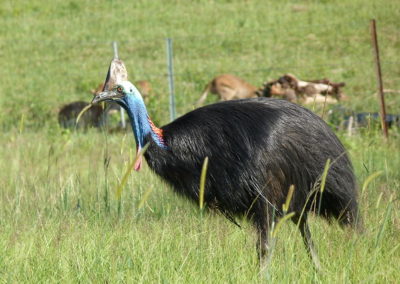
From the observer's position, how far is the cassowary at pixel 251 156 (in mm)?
4457

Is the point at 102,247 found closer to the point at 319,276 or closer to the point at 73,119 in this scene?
the point at 319,276

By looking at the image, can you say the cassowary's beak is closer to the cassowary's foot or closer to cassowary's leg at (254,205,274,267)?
cassowary's leg at (254,205,274,267)

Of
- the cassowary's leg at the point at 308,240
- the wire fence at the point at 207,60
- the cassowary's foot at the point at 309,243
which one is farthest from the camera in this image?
the wire fence at the point at 207,60

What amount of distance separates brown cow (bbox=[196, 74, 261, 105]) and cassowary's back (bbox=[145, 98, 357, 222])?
8.01m

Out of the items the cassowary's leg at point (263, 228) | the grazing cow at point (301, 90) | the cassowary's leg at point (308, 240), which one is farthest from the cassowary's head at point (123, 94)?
the grazing cow at point (301, 90)

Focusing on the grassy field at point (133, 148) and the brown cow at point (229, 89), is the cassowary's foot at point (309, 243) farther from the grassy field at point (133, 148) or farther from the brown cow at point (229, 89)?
the brown cow at point (229, 89)

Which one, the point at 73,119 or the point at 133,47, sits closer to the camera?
the point at 73,119

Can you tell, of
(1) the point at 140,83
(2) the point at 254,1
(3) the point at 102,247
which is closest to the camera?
(3) the point at 102,247

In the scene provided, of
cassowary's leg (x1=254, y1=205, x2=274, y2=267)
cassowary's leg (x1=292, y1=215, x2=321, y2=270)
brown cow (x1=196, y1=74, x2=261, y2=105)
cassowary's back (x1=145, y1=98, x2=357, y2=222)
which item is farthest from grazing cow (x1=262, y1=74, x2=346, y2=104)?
cassowary's leg (x1=254, y1=205, x2=274, y2=267)

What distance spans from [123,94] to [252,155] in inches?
32.1

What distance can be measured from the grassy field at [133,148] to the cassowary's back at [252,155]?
0.21 m

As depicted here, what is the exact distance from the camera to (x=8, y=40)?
679 inches

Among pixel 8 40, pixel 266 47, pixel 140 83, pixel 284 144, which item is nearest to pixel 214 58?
pixel 266 47

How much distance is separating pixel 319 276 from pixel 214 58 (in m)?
12.3
